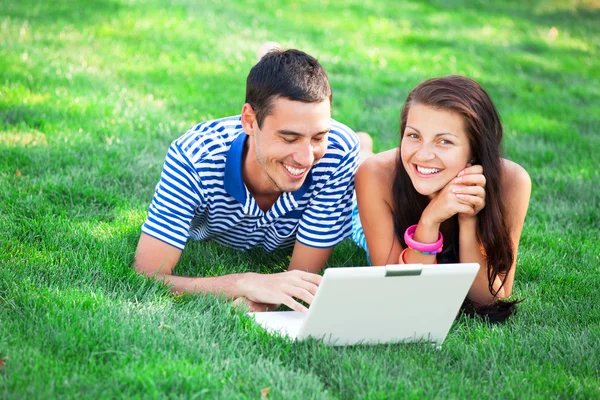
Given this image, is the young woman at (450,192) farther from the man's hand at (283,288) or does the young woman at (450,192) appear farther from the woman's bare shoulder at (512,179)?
the man's hand at (283,288)

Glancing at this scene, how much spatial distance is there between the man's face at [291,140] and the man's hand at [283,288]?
451mm

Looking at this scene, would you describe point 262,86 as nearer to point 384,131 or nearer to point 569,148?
point 384,131

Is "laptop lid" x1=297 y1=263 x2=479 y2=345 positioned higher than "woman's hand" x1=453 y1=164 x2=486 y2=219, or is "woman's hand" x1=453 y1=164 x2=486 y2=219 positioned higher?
"woman's hand" x1=453 y1=164 x2=486 y2=219

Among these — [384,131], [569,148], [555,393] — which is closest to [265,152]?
[555,393]

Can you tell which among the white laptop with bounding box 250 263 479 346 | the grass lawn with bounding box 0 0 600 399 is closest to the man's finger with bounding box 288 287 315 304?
the white laptop with bounding box 250 263 479 346

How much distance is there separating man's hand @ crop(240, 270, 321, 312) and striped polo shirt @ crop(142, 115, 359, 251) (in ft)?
1.45

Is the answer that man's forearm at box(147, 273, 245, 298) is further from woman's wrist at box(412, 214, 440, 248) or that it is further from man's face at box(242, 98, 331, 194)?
woman's wrist at box(412, 214, 440, 248)

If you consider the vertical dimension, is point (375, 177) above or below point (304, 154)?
below

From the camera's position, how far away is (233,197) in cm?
382

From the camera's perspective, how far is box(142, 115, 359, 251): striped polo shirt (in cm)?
366

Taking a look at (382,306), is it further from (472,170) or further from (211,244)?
(211,244)

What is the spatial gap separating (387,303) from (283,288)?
58cm

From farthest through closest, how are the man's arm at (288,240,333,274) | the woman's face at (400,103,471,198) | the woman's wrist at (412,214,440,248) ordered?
the man's arm at (288,240,333,274)
the woman's wrist at (412,214,440,248)
the woman's face at (400,103,471,198)

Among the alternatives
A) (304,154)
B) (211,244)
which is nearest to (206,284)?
(211,244)
